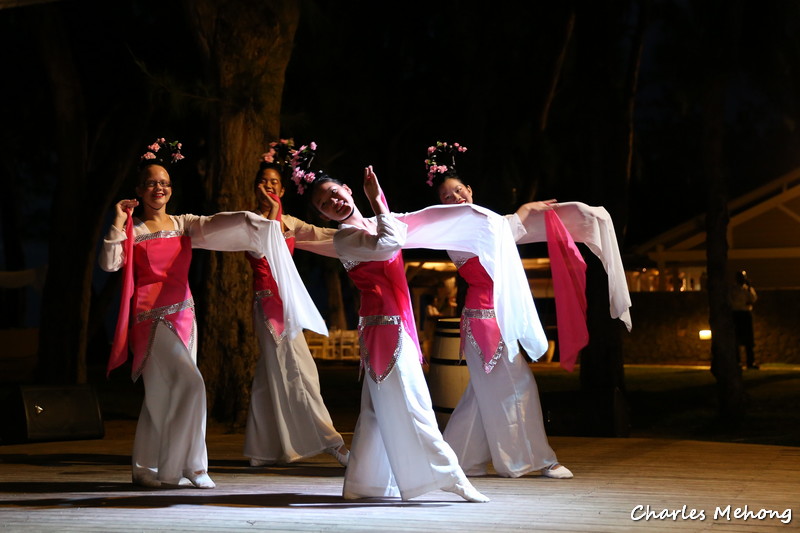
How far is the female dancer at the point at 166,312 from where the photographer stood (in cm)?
524

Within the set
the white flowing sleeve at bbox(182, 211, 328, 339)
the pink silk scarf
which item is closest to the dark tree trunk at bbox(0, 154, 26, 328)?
the white flowing sleeve at bbox(182, 211, 328, 339)

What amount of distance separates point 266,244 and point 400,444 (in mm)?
1382

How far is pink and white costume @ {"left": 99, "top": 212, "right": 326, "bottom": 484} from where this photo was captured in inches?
206

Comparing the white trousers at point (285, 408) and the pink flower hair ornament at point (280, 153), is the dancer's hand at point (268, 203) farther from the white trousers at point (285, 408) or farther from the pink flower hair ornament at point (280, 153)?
the white trousers at point (285, 408)

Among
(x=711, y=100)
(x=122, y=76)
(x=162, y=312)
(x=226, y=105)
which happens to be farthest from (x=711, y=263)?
(x=122, y=76)

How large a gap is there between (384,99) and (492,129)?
2.57 meters

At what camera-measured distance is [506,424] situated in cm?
538

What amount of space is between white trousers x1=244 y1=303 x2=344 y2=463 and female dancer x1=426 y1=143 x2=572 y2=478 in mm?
980

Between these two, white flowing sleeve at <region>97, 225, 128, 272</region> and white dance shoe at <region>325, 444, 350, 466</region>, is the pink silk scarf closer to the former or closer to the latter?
white dance shoe at <region>325, 444, 350, 466</region>

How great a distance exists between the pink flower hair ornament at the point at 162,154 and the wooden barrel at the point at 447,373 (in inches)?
82.3

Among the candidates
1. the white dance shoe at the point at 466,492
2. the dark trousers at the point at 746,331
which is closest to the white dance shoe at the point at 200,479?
the white dance shoe at the point at 466,492

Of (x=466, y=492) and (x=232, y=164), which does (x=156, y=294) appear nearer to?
(x=466, y=492)

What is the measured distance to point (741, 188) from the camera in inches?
1224

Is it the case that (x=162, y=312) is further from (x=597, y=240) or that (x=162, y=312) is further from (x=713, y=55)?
(x=713, y=55)
